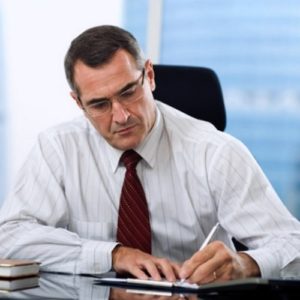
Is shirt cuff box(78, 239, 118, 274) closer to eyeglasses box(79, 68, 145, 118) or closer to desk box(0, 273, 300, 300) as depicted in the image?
desk box(0, 273, 300, 300)

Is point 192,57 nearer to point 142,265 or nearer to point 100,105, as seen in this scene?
point 100,105

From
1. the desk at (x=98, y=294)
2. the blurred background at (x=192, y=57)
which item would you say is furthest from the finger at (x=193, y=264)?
the blurred background at (x=192, y=57)

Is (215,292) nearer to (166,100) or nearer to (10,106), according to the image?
(166,100)

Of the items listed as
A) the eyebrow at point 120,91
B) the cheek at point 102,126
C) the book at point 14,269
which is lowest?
the book at point 14,269

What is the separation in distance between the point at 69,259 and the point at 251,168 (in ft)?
1.92

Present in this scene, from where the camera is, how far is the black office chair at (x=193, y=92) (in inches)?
88.3

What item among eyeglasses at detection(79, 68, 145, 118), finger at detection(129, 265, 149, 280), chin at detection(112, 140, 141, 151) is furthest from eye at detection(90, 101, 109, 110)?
finger at detection(129, 265, 149, 280)

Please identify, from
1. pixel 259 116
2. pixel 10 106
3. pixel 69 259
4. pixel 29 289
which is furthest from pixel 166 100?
pixel 10 106

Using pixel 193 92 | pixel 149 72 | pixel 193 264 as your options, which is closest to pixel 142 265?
pixel 193 264

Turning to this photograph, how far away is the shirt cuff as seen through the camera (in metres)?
1.76

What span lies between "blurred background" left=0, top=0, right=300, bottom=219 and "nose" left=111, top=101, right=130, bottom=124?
6.15 ft

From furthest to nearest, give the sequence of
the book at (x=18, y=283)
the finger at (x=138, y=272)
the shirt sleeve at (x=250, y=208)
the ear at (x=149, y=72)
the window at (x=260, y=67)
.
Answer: the window at (x=260, y=67) < the ear at (x=149, y=72) < the shirt sleeve at (x=250, y=208) < the finger at (x=138, y=272) < the book at (x=18, y=283)

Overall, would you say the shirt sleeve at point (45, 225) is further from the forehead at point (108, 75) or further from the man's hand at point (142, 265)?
the forehead at point (108, 75)

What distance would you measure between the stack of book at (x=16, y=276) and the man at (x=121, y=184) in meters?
0.23
